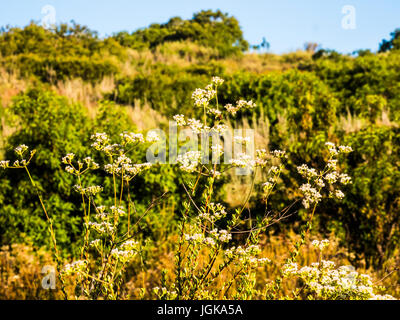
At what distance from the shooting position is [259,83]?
912 centimetres

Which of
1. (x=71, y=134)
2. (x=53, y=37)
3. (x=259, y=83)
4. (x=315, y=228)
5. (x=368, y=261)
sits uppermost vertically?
(x=53, y=37)

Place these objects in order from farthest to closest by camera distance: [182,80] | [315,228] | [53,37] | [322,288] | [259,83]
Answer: [53,37] → [182,80] → [259,83] → [315,228] → [322,288]

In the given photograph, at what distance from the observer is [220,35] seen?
25844mm

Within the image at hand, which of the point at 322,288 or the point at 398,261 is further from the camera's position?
the point at 398,261

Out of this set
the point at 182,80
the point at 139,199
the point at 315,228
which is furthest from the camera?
the point at 182,80

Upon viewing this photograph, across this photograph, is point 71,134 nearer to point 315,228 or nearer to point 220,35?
point 315,228

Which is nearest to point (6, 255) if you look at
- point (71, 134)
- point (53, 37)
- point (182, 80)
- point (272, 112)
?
point (71, 134)

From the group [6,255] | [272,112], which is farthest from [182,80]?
[6,255]

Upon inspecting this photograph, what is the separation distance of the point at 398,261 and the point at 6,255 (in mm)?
4673

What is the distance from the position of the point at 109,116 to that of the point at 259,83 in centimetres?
452

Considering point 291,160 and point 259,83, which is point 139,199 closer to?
point 291,160

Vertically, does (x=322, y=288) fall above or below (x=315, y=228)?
above
